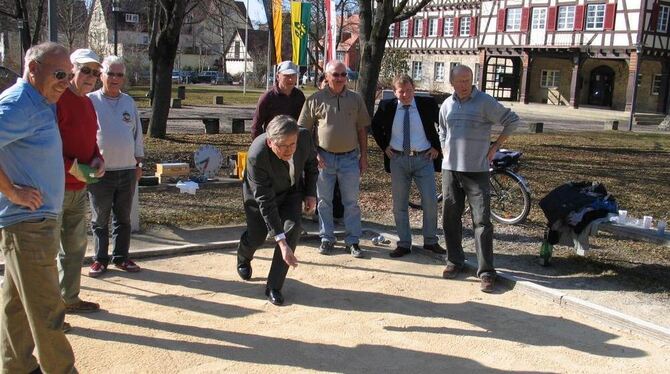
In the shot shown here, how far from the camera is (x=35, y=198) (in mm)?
2943

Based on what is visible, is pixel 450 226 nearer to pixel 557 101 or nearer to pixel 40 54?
pixel 40 54

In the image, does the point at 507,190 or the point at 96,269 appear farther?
the point at 507,190

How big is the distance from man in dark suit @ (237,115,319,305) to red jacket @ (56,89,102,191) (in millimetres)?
1106

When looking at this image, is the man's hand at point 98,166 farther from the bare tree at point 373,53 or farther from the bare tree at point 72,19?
the bare tree at point 72,19

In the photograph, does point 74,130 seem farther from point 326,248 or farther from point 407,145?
point 407,145

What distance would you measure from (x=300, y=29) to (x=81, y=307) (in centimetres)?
1009

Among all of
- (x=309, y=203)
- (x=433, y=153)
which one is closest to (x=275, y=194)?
(x=309, y=203)

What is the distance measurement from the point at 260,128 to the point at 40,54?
11.0 feet

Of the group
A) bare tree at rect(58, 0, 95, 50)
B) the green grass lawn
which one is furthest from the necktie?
bare tree at rect(58, 0, 95, 50)

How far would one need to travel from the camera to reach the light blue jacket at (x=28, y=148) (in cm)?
287

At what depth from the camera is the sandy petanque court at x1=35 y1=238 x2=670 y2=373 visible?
382 cm

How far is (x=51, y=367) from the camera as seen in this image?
3.16m

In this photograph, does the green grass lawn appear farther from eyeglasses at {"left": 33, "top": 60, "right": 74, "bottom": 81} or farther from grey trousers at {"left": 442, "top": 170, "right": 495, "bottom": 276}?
eyeglasses at {"left": 33, "top": 60, "right": 74, "bottom": 81}

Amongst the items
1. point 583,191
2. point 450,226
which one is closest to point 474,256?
point 450,226
